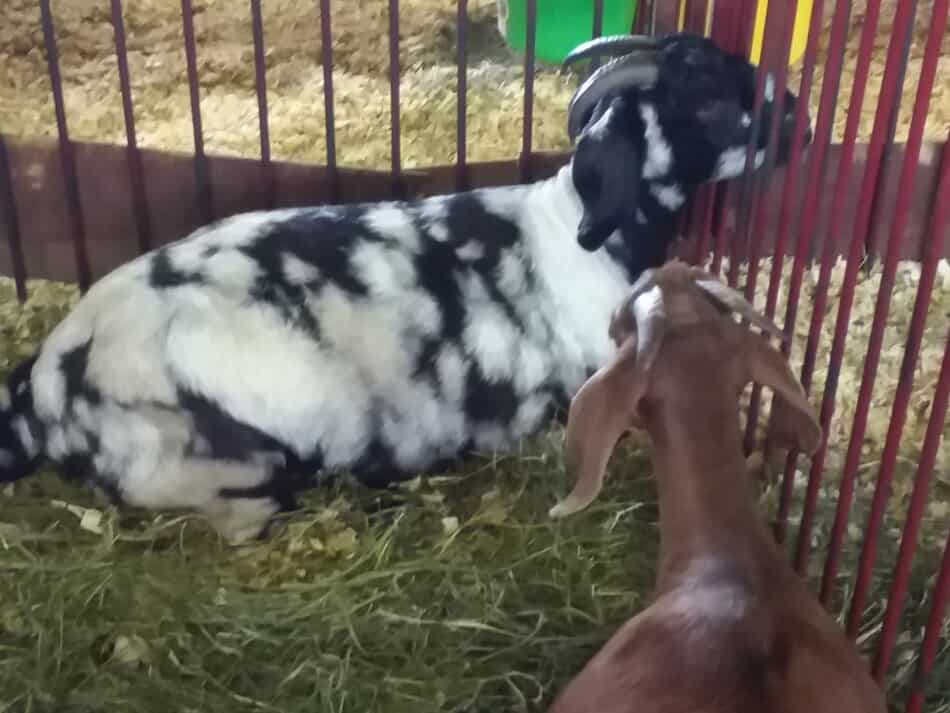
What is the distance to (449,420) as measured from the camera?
8.36 ft

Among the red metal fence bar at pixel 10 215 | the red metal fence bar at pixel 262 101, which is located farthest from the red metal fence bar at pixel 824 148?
the red metal fence bar at pixel 10 215

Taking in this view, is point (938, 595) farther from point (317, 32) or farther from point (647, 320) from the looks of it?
point (317, 32)

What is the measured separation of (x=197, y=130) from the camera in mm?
2783

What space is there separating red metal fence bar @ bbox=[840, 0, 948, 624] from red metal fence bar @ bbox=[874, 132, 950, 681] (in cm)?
2

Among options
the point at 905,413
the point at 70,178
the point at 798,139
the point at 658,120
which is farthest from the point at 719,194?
the point at 70,178

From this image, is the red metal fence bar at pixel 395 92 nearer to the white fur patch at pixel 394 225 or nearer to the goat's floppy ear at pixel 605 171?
the white fur patch at pixel 394 225

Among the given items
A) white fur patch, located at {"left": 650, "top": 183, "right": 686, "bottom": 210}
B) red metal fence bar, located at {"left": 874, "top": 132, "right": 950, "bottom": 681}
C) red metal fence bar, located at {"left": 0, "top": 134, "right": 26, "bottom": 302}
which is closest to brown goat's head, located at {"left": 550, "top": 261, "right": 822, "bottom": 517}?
red metal fence bar, located at {"left": 874, "top": 132, "right": 950, "bottom": 681}

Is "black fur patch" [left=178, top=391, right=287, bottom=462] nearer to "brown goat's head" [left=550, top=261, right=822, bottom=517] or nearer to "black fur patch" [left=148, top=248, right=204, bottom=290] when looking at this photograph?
"black fur patch" [left=148, top=248, right=204, bottom=290]

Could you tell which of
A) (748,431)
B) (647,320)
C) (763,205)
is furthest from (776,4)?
(748,431)

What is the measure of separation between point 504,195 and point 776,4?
2.68 feet

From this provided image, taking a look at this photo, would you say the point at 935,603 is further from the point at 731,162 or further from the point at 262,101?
the point at 262,101

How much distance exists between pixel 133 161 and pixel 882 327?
5.81 ft

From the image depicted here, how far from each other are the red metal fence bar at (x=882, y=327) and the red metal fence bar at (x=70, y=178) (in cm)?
185

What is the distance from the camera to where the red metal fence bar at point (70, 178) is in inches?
108
